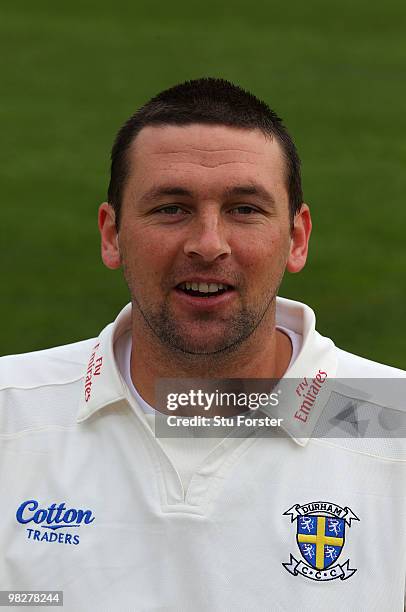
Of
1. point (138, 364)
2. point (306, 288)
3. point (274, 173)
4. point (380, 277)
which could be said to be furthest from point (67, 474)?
point (380, 277)

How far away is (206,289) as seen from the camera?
9.43 ft

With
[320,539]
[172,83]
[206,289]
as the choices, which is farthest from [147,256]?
[172,83]

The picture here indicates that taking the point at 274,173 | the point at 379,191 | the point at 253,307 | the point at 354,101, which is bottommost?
the point at 253,307

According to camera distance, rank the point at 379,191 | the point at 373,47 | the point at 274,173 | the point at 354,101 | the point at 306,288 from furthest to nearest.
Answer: the point at 373,47
the point at 354,101
the point at 379,191
the point at 306,288
the point at 274,173

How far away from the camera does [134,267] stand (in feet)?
9.75

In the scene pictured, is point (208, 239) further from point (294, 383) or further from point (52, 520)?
point (52, 520)

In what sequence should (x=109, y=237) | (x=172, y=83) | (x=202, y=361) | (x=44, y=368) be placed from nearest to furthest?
(x=202, y=361) → (x=44, y=368) → (x=109, y=237) → (x=172, y=83)

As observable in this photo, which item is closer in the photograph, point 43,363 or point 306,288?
point 43,363

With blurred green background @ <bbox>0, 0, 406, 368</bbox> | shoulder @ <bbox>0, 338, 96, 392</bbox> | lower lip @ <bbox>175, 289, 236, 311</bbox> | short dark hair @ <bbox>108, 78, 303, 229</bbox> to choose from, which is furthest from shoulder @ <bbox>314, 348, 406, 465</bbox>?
blurred green background @ <bbox>0, 0, 406, 368</bbox>

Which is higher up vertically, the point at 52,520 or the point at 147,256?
the point at 147,256

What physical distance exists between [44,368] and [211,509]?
72 centimetres

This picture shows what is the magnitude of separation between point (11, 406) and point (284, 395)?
0.79 m

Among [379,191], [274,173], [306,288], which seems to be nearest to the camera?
[274,173]

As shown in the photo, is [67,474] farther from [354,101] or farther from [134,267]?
[354,101]
